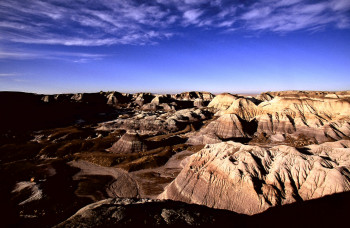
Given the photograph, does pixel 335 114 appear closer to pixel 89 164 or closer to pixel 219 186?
pixel 219 186

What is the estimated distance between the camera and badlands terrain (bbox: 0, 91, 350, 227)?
14.9m

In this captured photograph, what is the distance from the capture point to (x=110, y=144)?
57344 mm

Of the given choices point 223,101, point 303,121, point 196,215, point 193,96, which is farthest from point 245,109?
point 193,96

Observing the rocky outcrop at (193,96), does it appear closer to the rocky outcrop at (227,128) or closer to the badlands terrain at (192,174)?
the badlands terrain at (192,174)

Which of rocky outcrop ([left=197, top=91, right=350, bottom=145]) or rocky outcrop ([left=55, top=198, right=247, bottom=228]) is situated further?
rocky outcrop ([left=197, top=91, right=350, bottom=145])

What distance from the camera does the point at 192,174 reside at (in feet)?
78.5

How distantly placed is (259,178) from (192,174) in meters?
7.86

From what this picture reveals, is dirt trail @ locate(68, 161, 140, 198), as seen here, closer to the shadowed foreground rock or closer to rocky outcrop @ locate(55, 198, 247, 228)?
the shadowed foreground rock

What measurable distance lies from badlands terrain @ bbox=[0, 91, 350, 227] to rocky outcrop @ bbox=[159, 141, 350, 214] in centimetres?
10

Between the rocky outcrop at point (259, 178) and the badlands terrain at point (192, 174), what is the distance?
0.32 ft

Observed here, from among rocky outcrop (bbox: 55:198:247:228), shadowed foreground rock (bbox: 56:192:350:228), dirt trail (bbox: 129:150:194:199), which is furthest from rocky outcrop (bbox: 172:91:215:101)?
rocky outcrop (bbox: 55:198:247:228)

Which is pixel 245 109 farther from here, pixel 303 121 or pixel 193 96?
pixel 193 96

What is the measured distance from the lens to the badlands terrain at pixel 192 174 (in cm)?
1494

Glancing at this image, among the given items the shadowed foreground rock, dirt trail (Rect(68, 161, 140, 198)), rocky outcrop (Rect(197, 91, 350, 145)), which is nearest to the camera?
the shadowed foreground rock
